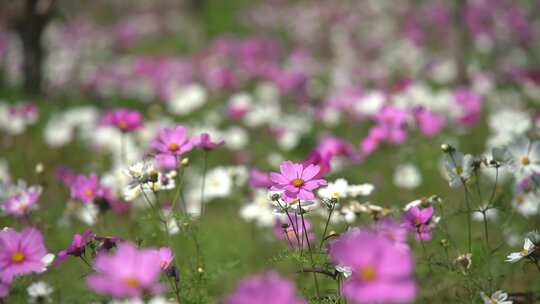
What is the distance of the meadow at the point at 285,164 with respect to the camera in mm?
1563

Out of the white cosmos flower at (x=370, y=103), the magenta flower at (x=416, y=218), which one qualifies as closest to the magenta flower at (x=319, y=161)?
the magenta flower at (x=416, y=218)

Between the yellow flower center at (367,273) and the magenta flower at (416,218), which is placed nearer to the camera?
the yellow flower center at (367,273)

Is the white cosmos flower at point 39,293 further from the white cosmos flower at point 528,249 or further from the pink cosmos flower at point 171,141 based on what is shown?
the white cosmos flower at point 528,249

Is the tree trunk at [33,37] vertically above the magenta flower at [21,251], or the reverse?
the tree trunk at [33,37]

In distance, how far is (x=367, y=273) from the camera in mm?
1018

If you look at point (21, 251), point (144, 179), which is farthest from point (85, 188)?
point (21, 251)

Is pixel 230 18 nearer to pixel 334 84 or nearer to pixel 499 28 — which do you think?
pixel 334 84

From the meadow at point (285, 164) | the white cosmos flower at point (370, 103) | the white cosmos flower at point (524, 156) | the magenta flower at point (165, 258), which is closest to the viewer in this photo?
the magenta flower at point (165, 258)

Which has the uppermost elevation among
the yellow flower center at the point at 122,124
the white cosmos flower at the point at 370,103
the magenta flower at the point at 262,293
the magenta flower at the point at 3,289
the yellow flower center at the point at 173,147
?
the white cosmos flower at the point at 370,103

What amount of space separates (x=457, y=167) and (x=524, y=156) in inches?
15.0

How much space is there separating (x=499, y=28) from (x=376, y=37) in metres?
2.44

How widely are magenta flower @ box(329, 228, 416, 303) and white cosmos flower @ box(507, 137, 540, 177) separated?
3.74ft

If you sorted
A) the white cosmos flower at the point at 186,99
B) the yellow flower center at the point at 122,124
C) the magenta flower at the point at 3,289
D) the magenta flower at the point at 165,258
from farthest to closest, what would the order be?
the white cosmos flower at the point at 186,99 < the yellow flower center at the point at 122,124 < the magenta flower at the point at 165,258 < the magenta flower at the point at 3,289

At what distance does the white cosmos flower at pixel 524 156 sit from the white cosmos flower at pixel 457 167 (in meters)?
0.29
